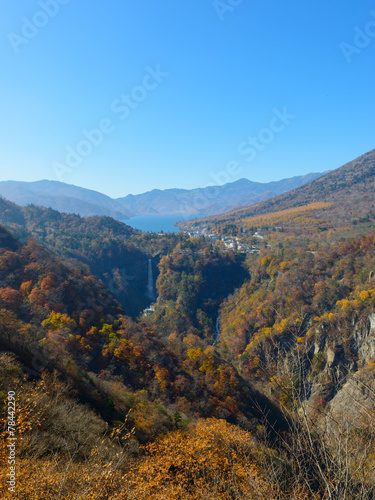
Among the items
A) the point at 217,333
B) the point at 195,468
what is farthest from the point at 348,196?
the point at 195,468

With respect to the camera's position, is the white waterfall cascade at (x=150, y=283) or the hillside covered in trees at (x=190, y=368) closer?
the hillside covered in trees at (x=190, y=368)

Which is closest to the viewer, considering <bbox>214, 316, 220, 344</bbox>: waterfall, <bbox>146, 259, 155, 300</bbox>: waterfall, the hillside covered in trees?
the hillside covered in trees

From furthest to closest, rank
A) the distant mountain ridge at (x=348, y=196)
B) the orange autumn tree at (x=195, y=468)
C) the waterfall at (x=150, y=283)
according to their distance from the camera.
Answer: the distant mountain ridge at (x=348, y=196) → the waterfall at (x=150, y=283) → the orange autumn tree at (x=195, y=468)

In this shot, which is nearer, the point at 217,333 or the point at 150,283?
the point at 217,333

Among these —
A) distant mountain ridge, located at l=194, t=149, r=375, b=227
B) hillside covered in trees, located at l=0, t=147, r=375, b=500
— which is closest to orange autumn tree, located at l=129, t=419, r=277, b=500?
hillside covered in trees, located at l=0, t=147, r=375, b=500

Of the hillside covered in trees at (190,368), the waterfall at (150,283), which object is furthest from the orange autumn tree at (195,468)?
the waterfall at (150,283)

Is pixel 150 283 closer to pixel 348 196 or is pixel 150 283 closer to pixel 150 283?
pixel 150 283

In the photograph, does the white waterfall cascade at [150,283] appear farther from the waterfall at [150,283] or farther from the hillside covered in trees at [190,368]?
the hillside covered in trees at [190,368]

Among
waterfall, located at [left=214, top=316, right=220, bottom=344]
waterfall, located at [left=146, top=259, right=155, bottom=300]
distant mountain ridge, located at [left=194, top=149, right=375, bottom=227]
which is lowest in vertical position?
waterfall, located at [left=214, top=316, right=220, bottom=344]

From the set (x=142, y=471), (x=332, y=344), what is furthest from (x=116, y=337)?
(x=332, y=344)

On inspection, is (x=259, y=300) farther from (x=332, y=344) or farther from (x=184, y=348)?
(x=184, y=348)

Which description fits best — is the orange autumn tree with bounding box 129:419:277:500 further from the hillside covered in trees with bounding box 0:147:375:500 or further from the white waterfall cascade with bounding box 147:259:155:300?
the white waterfall cascade with bounding box 147:259:155:300

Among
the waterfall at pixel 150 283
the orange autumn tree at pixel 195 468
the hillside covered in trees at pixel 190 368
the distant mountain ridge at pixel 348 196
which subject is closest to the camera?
the hillside covered in trees at pixel 190 368

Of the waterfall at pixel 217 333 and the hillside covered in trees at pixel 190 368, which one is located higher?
the hillside covered in trees at pixel 190 368
